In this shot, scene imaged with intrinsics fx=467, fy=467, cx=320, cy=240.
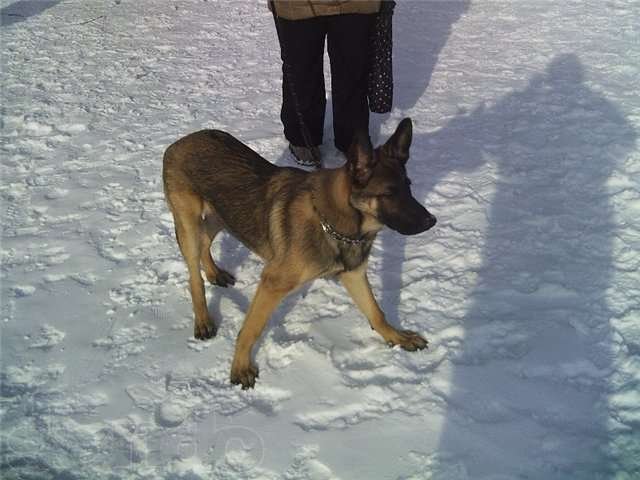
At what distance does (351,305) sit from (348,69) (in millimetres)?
2431

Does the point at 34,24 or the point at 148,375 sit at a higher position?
the point at 34,24

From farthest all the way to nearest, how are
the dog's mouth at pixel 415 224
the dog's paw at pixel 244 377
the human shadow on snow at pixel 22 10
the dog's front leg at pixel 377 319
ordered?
the human shadow on snow at pixel 22 10 → the dog's front leg at pixel 377 319 → the dog's paw at pixel 244 377 → the dog's mouth at pixel 415 224

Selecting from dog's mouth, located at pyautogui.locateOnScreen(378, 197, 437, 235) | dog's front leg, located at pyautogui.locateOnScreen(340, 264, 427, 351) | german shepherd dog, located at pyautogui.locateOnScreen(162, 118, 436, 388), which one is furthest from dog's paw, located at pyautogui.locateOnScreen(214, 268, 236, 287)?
dog's mouth, located at pyautogui.locateOnScreen(378, 197, 437, 235)

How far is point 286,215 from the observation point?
9.78 feet

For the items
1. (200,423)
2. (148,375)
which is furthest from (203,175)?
(200,423)

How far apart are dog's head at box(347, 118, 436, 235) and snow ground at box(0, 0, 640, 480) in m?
1.05

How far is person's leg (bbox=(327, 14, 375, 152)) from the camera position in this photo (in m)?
4.36

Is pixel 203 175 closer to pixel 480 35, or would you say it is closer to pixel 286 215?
pixel 286 215

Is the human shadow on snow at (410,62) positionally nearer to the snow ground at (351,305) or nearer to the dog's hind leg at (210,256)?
the snow ground at (351,305)

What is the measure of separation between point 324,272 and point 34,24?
8717mm

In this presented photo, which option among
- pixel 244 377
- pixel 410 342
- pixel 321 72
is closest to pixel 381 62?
pixel 321 72

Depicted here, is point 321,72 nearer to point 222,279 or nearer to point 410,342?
point 222,279

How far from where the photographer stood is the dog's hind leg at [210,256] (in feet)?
11.6

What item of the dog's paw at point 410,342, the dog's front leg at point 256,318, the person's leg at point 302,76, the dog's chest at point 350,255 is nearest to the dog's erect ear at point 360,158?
the dog's chest at point 350,255
